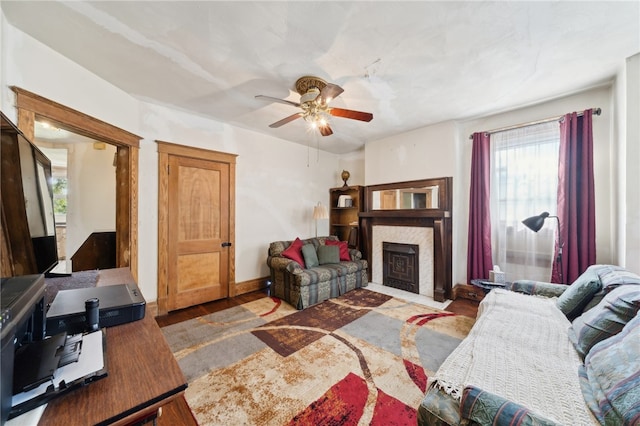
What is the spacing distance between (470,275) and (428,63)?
2.92m

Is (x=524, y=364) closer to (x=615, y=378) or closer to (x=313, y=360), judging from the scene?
(x=615, y=378)

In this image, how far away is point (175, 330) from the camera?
2619mm

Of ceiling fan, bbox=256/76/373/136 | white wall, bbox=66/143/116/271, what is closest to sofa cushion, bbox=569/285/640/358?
ceiling fan, bbox=256/76/373/136

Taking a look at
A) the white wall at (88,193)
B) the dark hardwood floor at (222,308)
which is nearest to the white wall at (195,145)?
the dark hardwood floor at (222,308)

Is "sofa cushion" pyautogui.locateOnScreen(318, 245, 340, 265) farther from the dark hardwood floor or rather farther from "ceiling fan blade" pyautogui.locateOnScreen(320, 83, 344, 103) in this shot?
"ceiling fan blade" pyautogui.locateOnScreen(320, 83, 344, 103)

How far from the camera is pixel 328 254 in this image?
13.1ft

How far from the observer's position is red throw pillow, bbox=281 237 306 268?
361 cm

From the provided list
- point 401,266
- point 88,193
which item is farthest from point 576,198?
A: point 88,193

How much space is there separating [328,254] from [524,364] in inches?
113

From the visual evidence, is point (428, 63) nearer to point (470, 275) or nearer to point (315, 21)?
point (315, 21)

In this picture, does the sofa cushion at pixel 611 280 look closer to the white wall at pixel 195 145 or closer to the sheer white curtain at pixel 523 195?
the sheer white curtain at pixel 523 195

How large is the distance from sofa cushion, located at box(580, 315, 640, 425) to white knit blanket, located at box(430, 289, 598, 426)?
0.04m

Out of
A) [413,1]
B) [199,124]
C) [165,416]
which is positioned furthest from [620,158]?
[199,124]

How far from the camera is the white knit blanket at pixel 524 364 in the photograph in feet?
3.41
